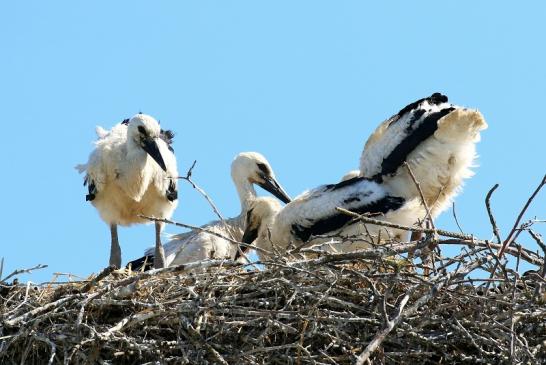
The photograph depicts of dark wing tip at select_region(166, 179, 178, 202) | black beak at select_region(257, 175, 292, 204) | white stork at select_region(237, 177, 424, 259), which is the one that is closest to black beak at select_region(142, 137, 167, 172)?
dark wing tip at select_region(166, 179, 178, 202)

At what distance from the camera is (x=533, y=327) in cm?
678

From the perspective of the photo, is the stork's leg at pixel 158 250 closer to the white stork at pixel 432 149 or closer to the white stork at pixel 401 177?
the white stork at pixel 401 177

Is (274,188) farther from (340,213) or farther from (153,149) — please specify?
(340,213)

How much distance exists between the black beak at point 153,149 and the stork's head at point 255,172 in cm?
98

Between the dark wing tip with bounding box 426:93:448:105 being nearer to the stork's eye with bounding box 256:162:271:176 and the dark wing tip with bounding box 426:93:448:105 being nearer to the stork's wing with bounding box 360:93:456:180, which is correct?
the stork's wing with bounding box 360:93:456:180

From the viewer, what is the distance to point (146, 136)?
995 cm

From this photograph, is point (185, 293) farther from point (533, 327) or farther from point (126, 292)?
point (533, 327)

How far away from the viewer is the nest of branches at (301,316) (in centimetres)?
668

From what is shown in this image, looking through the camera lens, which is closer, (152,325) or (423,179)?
(152,325)

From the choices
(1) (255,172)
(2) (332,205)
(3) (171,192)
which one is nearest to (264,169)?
(1) (255,172)

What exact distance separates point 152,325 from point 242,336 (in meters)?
0.45

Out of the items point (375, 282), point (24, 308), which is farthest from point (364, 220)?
point (24, 308)

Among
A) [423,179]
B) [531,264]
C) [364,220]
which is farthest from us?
[423,179]

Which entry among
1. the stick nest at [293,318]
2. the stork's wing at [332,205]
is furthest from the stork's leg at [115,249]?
the stick nest at [293,318]
